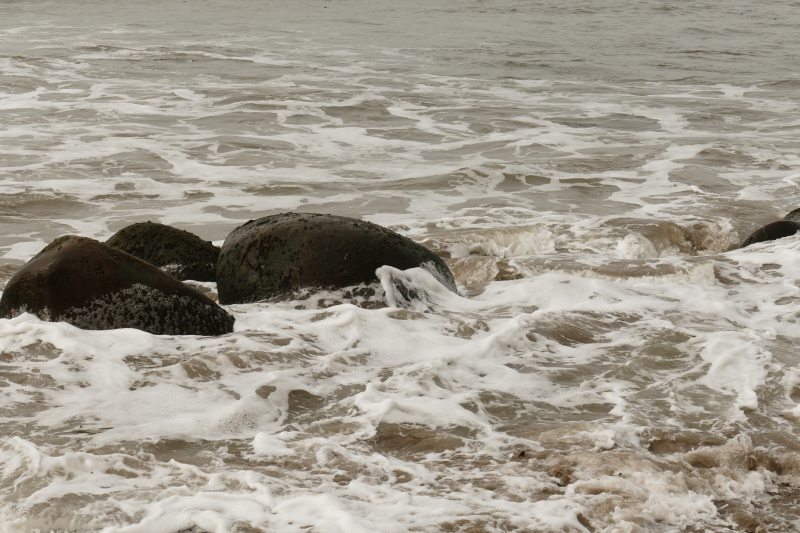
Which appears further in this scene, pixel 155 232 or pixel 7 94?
→ pixel 7 94

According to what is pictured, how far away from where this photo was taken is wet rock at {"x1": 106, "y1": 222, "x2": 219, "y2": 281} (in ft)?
17.1

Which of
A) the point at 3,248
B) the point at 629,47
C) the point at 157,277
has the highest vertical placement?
the point at 629,47

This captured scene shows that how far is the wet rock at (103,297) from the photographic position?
157 inches

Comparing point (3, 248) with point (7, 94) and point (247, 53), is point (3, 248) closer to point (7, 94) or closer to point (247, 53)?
point (7, 94)

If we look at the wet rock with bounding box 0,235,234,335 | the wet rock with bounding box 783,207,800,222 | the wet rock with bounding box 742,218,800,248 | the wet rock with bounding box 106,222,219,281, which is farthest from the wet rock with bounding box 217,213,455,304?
the wet rock with bounding box 783,207,800,222

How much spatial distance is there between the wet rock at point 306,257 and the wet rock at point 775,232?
9.48 ft

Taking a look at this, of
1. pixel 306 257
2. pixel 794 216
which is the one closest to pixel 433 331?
pixel 306 257

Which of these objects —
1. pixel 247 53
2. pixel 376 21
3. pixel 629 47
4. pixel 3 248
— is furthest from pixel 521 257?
pixel 376 21

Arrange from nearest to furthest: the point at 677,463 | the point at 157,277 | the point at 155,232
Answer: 1. the point at 677,463
2. the point at 157,277
3. the point at 155,232

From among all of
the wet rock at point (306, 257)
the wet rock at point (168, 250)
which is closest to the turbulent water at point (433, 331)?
the wet rock at point (306, 257)

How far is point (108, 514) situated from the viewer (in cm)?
241

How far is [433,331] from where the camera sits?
13.9ft

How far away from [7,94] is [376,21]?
511 inches

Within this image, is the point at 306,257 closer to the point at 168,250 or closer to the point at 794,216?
the point at 168,250
